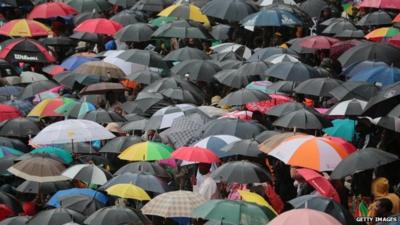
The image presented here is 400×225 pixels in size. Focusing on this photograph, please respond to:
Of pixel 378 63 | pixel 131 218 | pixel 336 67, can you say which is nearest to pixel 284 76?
pixel 378 63

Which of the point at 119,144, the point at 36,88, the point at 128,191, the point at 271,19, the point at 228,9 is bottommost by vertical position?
the point at 36,88

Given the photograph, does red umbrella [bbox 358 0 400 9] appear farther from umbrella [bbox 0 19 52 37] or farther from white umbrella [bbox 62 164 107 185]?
white umbrella [bbox 62 164 107 185]

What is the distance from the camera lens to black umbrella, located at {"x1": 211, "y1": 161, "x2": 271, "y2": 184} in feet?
42.3

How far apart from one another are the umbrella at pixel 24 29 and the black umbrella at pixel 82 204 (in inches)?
403

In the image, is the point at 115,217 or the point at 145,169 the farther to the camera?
the point at 145,169

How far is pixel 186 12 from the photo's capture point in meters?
23.4

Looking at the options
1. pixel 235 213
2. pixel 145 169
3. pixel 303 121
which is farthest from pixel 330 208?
pixel 303 121

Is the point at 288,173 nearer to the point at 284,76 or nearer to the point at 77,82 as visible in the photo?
the point at 284,76

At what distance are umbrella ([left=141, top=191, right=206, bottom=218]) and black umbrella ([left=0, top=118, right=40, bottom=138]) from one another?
5.01m

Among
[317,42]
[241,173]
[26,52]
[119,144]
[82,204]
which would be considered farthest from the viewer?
[26,52]

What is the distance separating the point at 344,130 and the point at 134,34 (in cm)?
757

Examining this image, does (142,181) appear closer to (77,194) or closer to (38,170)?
(77,194)

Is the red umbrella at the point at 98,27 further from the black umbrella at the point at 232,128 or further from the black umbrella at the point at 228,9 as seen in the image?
the black umbrella at the point at 232,128

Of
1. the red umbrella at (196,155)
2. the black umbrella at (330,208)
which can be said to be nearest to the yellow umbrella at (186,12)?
the red umbrella at (196,155)
